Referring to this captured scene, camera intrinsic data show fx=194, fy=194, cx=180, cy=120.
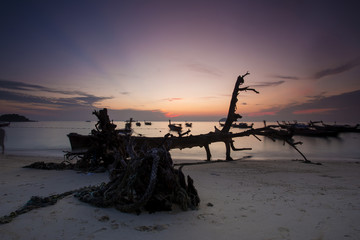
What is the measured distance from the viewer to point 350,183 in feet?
25.5

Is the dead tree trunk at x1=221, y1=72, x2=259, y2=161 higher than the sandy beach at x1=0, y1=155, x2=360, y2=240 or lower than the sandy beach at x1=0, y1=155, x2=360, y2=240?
higher

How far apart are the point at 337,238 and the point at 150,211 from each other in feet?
12.0

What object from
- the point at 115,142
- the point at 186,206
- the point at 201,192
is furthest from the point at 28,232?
the point at 115,142

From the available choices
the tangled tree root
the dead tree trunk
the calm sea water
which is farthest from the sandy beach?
the calm sea water

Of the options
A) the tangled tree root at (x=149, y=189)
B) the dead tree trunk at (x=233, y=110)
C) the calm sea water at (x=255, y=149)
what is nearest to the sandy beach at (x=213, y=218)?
the tangled tree root at (x=149, y=189)

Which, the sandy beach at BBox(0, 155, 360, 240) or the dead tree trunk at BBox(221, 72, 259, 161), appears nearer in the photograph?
the sandy beach at BBox(0, 155, 360, 240)

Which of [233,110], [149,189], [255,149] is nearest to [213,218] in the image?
[149,189]

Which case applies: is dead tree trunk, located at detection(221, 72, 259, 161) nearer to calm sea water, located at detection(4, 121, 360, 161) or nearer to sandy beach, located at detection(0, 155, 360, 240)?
calm sea water, located at detection(4, 121, 360, 161)

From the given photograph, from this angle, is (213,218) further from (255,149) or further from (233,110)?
(255,149)

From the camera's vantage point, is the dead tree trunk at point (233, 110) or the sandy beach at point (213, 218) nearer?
the sandy beach at point (213, 218)

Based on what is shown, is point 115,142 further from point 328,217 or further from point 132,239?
point 328,217

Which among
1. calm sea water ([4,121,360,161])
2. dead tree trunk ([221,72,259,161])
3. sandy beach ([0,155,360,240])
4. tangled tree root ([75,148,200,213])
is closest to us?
sandy beach ([0,155,360,240])

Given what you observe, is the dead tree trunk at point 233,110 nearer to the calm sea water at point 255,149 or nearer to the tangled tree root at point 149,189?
the calm sea water at point 255,149

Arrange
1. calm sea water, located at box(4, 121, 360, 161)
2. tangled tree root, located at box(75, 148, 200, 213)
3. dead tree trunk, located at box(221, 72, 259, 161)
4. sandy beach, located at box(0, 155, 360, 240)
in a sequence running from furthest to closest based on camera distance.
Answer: calm sea water, located at box(4, 121, 360, 161) → dead tree trunk, located at box(221, 72, 259, 161) → tangled tree root, located at box(75, 148, 200, 213) → sandy beach, located at box(0, 155, 360, 240)
